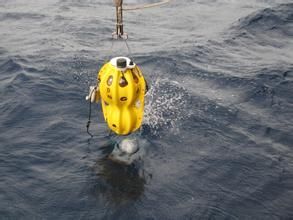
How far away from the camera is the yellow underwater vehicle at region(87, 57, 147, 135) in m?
7.78

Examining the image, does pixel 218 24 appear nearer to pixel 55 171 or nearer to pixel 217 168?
pixel 217 168

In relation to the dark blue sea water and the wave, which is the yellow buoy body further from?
the wave

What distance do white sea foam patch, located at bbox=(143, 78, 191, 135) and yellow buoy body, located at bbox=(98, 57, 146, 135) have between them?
168cm

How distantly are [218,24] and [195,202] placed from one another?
12.4m

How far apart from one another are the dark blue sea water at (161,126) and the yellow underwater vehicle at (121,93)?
1064 mm

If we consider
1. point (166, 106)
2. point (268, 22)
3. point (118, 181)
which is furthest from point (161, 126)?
point (268, 22)

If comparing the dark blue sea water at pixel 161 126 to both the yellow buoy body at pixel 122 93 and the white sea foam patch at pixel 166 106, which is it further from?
the yellow buoy body at pixel 122 93

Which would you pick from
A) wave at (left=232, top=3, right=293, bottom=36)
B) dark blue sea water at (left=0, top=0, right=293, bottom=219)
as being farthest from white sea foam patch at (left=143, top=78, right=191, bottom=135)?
wave at (left=232, top=3, right=293, bottom=36)

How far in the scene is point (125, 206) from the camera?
7.44 meters

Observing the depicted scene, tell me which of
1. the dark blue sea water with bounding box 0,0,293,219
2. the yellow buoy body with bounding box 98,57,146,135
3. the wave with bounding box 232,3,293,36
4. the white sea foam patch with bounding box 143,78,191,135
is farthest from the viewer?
the wave with bounding box 232,3,293,36

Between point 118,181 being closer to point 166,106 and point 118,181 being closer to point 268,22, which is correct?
point 166,106

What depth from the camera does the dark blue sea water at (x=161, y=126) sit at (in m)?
7.58

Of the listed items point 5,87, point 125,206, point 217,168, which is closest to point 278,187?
point 217,168

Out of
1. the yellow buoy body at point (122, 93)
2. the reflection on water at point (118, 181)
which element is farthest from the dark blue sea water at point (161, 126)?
the yellow buoy body at point (122, 93)
